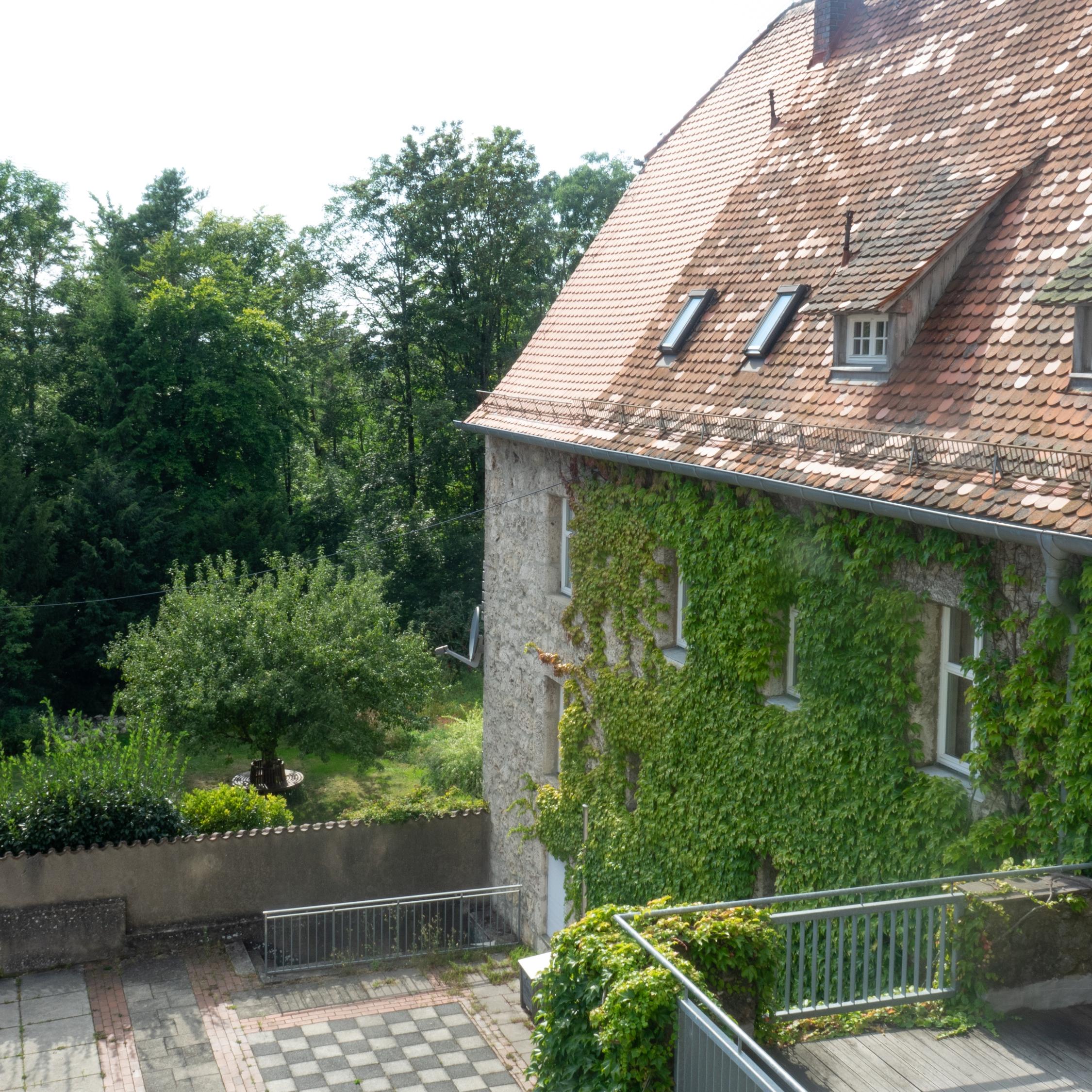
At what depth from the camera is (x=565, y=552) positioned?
16828 millimetres

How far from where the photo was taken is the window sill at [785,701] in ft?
38.4

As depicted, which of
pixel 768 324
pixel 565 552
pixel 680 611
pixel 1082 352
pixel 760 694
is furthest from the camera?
pixel 565 552

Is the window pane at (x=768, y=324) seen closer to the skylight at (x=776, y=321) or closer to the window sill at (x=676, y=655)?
the skylight at (x=776, y=321)

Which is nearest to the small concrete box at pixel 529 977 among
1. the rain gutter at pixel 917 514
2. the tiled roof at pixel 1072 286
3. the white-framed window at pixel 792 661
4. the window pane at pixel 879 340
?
the white-framed window at pixel 792 661

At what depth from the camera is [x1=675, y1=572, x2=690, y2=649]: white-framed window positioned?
44.2ft

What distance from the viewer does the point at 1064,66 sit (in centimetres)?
1138

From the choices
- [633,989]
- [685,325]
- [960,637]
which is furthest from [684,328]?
[633,989]

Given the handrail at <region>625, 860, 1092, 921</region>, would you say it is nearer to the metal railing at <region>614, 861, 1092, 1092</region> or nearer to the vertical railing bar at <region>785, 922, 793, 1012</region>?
the metal railing at <region>614, 861, 1092, 1092</region>

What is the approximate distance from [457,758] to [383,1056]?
10.1 metres

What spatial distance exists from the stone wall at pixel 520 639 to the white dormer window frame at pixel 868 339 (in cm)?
512

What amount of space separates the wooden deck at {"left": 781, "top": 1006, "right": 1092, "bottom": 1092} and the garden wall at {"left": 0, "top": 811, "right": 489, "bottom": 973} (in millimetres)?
12155

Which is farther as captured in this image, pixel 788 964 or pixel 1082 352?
pixel 1082 352

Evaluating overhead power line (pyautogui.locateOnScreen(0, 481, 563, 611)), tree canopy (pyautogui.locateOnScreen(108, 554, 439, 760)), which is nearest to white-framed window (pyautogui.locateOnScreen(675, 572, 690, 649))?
overhead power line (pyautogui.locateOnScreen(0, 481, 563, 611))

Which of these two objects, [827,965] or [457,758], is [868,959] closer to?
[827,965]
